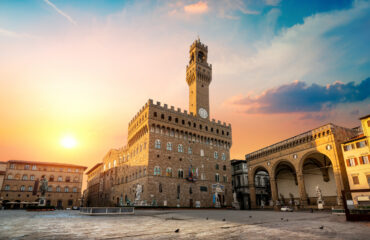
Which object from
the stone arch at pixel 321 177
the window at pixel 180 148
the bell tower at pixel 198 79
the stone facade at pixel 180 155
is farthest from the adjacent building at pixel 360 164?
the bell tower at pixel 198 79

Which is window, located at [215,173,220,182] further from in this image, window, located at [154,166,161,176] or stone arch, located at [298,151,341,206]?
stone arch, located at [298,151,341,206]

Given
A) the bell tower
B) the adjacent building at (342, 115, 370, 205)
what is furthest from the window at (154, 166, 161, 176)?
the adjacent building at (342, 115, 370, 205)

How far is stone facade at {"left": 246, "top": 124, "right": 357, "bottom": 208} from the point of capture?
33.5 metres

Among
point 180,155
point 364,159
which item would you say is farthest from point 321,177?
point 180,155

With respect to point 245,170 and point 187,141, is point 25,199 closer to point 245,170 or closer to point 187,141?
point 187,141

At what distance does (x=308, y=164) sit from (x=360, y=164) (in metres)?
15.7

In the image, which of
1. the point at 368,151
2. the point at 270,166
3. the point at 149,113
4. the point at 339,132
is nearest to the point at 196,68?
the point at 149,113

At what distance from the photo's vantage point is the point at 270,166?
44.5 meters

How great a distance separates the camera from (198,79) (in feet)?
173

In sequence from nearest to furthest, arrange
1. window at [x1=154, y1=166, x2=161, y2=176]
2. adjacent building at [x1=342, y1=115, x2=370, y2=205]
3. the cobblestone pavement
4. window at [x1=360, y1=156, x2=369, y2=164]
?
the cobblestone pavement → adjacent building at [x1=342, y1=115, x2=370, y2=205] → window at [x1=360, y1=156, x2=369, y2=164] → window at [x1=154, y1=166, x2=161, y2=176]

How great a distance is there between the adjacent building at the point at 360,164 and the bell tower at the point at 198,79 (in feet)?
90.1

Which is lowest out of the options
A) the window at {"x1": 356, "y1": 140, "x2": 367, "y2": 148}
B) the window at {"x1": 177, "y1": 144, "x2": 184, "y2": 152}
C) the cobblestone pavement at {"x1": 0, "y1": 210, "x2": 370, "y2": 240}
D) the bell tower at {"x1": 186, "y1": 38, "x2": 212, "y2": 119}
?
the cobblestone pavement at {"x1": 0, "y1": 210, "x2": 370, "y2": 240}

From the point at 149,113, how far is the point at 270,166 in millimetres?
25760

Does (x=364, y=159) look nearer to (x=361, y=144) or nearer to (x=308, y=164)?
(x=361, y=144)
